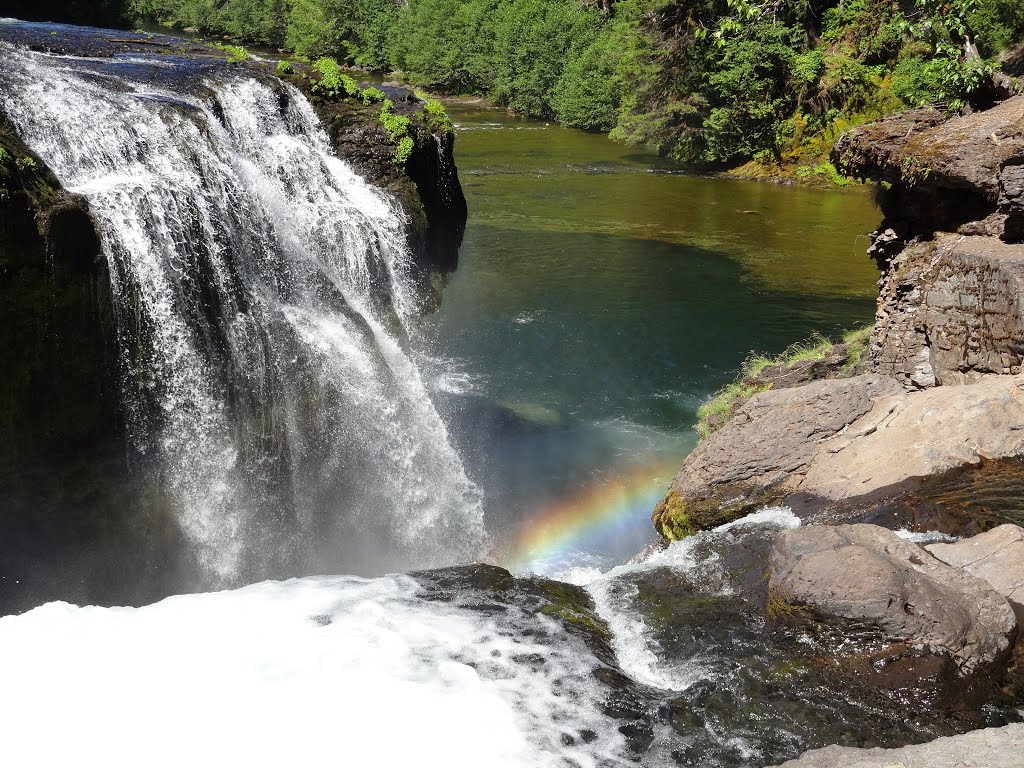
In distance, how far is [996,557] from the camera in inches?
233

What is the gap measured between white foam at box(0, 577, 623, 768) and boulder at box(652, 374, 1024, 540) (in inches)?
142

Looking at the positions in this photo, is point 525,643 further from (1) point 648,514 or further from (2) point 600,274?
(2) point 600,274

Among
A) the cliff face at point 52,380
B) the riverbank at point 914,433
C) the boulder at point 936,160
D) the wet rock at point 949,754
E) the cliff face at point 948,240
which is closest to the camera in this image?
the wet rock at point 949,754

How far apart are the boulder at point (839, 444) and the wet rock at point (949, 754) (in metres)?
3.43

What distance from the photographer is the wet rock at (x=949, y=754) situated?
162 inches

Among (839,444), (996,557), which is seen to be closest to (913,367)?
(839,444)

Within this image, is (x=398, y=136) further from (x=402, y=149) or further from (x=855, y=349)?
(x=855, y=349)

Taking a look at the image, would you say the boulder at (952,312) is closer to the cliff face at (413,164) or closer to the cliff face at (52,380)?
the cliff face at (413,164)

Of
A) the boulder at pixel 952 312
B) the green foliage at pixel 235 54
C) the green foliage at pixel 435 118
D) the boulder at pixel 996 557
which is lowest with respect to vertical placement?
the boulder at pixel 996 557

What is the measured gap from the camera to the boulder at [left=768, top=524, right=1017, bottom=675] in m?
5.12

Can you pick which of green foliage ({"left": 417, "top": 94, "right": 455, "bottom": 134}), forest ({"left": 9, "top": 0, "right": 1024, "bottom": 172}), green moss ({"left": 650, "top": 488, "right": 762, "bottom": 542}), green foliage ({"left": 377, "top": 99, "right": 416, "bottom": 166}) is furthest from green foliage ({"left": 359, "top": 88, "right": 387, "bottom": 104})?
green moss ({"left": 650, "top": 488, "right": 762, "bottom": 542})

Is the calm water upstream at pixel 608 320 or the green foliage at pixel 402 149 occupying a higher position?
the green foliage at pixel 402 149

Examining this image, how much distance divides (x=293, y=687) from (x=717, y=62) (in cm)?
2959

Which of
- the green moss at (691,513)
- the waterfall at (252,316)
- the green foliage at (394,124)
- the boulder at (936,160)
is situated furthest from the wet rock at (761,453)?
the green foliage at (394,124)
